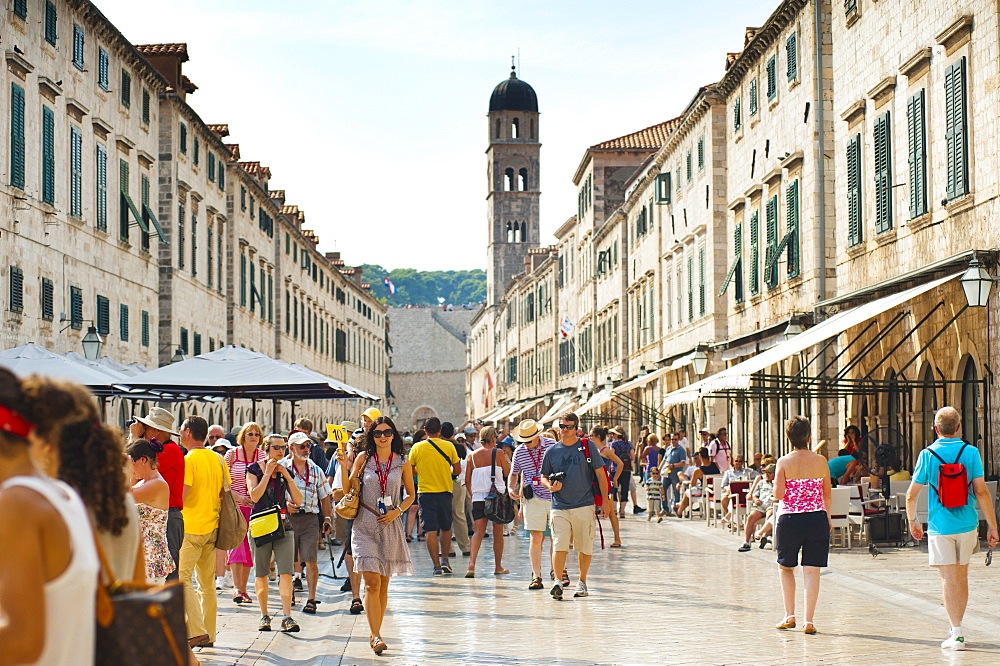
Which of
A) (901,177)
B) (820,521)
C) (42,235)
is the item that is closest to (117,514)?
(820,521)

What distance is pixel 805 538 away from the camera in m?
10.7

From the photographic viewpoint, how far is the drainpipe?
934 inches

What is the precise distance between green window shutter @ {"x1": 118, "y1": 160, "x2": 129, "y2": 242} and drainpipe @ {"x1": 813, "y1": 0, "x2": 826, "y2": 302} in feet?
50.1

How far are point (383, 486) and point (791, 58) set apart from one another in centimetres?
1789

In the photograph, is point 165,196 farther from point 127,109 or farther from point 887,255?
point 887,255

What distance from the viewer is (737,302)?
3119cm

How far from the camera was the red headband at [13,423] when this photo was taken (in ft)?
12.0

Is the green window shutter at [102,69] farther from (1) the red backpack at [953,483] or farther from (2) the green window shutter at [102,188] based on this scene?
(1) the red backpack at [953,483]

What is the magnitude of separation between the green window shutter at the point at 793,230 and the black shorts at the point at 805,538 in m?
15.3

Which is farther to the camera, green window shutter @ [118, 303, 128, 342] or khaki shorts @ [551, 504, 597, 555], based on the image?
green window shutter @ [118, 303, 128, 342]

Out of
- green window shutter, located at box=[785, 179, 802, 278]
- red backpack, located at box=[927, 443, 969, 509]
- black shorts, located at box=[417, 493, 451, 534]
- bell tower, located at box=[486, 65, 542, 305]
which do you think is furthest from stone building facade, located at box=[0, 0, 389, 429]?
bell tower, located at box=[486, 65, 542, 305]

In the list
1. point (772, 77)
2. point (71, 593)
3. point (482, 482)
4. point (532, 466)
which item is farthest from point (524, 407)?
point (71, 593)

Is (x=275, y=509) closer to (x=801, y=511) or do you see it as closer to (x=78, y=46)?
(x=801, y=511)

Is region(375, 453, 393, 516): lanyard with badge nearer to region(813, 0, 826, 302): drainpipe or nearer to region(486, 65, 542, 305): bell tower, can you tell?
region(813, 0, 826, 302): drainpipe
